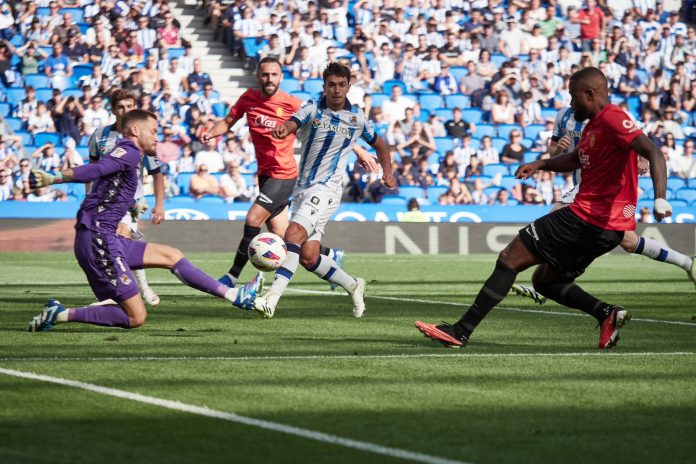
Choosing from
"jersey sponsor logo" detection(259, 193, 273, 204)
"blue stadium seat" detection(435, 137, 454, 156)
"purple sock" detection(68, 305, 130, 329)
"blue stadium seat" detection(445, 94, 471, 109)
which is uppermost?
"purple sock" detection(68, 305, 130, 329)

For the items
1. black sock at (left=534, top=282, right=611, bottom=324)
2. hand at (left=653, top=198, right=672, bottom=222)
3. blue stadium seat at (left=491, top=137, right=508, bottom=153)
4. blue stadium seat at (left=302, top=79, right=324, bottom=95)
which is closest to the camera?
hand at (left=653, top=198, right=672, bottom=222)

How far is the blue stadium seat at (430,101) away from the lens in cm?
2827

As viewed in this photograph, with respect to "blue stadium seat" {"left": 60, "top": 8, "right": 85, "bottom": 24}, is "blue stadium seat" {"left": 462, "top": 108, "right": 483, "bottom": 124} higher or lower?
lower

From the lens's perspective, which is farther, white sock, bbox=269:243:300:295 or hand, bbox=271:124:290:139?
white sock, bbox=269:243:300:295

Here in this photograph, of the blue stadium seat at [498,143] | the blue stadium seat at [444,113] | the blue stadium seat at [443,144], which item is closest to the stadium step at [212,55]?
the blue stadium seat at [444,113]

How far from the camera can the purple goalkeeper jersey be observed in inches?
351

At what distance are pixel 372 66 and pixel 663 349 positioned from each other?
20173mm

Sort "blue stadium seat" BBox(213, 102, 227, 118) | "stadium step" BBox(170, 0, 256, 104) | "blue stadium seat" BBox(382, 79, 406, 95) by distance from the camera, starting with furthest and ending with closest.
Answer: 1. "stadium step" BBox(170, 0, 256, 104)
2. "blue stadium seat" BBox(382, 79, 406, 95)
3. "blue stadium seat" BBox(213, 102, 227, 118)

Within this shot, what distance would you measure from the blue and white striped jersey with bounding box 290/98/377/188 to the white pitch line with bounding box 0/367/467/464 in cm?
461


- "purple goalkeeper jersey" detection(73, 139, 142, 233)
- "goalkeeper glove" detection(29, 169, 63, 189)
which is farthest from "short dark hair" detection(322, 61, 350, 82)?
"goalkeeper glove" detection(29, 169, 63, 189)

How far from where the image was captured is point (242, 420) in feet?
18.3

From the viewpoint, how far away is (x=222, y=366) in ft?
24.4

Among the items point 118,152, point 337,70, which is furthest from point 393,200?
point 118,152

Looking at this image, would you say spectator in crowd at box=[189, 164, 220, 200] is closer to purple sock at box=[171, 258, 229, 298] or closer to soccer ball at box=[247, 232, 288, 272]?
soccer ball at box=[247, 232, 288, 272]
